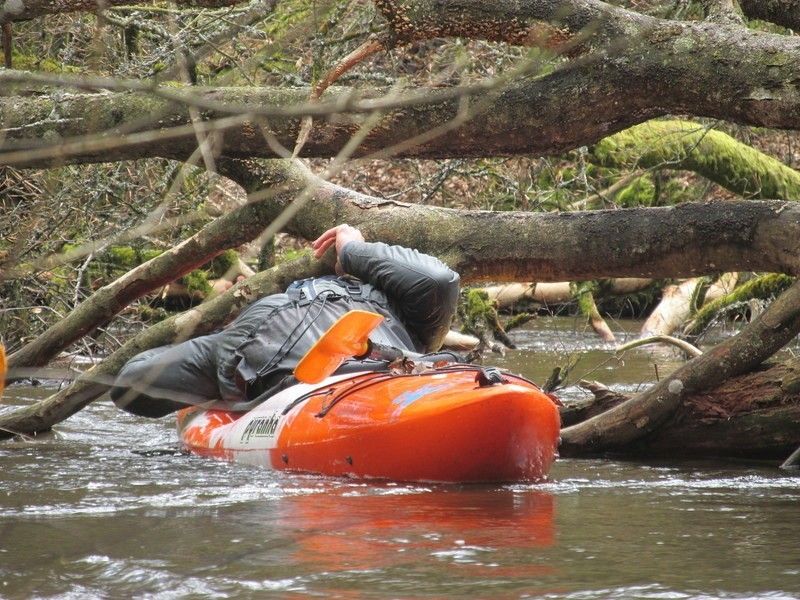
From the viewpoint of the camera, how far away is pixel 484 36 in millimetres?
4711

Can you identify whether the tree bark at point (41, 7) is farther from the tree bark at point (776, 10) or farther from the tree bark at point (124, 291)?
the tree bark at point (124, 291)

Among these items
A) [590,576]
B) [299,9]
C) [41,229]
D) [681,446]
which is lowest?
[590,576]

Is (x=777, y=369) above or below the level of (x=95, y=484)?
above

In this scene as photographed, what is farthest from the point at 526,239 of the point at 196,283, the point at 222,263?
the point at 196,283

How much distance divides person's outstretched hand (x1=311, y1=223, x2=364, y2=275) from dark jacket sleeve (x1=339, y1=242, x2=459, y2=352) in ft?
0.19

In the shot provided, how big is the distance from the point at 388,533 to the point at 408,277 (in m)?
1.99

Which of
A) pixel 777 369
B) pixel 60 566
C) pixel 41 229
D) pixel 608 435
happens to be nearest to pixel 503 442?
pixel 608 435

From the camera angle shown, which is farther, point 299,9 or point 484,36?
point 299,9

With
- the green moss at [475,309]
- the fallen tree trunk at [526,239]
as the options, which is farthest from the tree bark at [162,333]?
the green moss at [475,309]

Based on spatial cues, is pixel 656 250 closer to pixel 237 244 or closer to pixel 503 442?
pixel 503 442

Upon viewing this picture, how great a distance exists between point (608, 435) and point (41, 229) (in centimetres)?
402

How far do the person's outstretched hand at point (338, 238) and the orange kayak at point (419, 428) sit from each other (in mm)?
728

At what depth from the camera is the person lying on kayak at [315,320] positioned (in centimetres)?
571

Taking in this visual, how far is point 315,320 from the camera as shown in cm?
577
